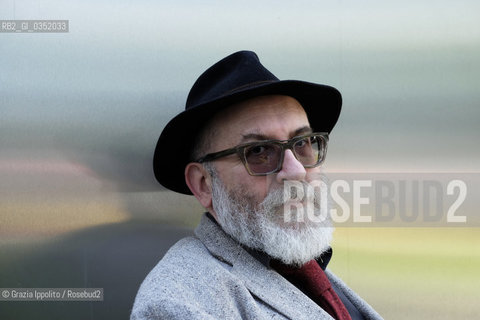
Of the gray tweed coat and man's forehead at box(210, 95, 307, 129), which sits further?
man's forehead at box(210, 95, 307, 129)

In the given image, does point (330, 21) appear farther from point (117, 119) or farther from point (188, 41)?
point (117, 119)

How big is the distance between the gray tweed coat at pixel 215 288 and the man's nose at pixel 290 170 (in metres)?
0.22

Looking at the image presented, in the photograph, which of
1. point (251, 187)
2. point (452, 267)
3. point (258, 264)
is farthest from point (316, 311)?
point (452, 267)

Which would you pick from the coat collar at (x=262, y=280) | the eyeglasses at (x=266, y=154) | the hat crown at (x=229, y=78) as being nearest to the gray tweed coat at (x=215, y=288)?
the coat collar at (x=262, y=280)

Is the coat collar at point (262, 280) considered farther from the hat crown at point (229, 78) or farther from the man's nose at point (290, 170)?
the hat crown at point (229, 78)

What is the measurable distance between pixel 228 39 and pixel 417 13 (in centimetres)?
61

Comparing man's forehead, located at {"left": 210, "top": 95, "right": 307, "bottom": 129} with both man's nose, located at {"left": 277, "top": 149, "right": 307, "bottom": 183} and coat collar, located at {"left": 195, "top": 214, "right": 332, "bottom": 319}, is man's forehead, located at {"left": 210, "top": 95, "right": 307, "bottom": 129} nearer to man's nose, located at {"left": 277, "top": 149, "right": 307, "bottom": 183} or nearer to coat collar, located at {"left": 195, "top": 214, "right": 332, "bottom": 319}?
man's nose, located at {"left": 277, "top": 149, "right": 307, "bottom": 183}

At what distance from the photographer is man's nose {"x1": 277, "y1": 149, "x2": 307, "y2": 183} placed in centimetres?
125

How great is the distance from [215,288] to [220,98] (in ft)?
1.50

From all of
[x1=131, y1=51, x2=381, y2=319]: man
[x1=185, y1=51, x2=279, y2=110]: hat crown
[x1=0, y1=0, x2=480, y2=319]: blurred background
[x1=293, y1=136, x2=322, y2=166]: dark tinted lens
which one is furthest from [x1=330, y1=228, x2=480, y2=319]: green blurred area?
[x1=185, y1=51, x2=279, y2=110]: hat crown

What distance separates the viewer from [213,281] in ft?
3.79

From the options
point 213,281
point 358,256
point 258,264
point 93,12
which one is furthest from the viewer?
point 358,256

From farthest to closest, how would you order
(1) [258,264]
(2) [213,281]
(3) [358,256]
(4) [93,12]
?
(3) [358,256]
(4) [93,12]
(1) [258,264]
(2) [213,281]

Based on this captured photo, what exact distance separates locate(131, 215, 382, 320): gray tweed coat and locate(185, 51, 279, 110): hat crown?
35cm
